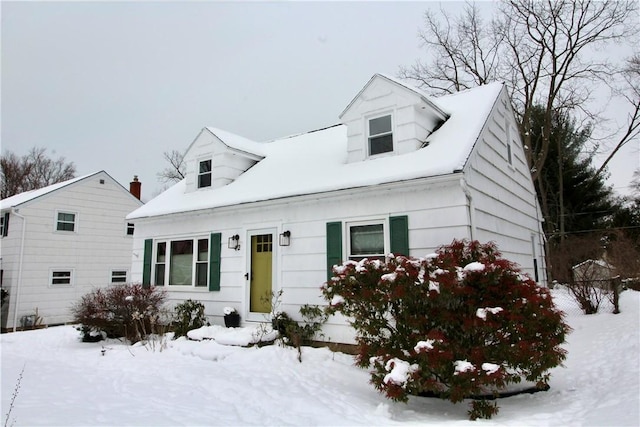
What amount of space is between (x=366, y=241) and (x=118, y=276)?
50.9 feet

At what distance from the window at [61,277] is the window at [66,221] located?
1.83 meters

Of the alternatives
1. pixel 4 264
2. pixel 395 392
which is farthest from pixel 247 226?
pixel 4 264

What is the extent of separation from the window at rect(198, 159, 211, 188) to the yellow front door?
3.19m

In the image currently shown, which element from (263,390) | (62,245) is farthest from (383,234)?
(62,245)

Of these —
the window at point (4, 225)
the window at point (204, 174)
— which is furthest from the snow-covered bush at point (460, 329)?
the window at point (4, 225)

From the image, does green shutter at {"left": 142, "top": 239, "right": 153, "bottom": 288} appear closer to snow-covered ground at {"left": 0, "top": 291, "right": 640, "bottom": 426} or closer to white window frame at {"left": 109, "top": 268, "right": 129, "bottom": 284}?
snow-covered ground at {"left": 0, "top": 291, "right": 640, "bottom": 426}

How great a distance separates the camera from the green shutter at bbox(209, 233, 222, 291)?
1000 cm

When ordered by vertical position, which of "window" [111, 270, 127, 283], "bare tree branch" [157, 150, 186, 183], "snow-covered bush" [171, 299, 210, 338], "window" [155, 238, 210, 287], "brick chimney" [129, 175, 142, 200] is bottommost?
"snow-covered bush" [171, 299, 210, 338]

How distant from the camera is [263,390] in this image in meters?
5.71

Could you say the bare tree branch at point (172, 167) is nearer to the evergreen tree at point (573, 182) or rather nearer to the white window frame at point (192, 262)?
the white window frame at point (192, 262)

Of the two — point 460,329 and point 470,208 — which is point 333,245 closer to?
point 470,208

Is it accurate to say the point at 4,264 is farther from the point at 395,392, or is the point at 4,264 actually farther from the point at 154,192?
the point at 154,192

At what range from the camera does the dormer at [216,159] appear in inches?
448

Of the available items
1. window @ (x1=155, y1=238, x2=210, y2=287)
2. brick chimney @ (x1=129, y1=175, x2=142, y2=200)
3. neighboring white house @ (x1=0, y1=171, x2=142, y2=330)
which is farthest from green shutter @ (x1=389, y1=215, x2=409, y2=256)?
brick chimney @ (x1=129, y1=175, x2=142, y2=200)
